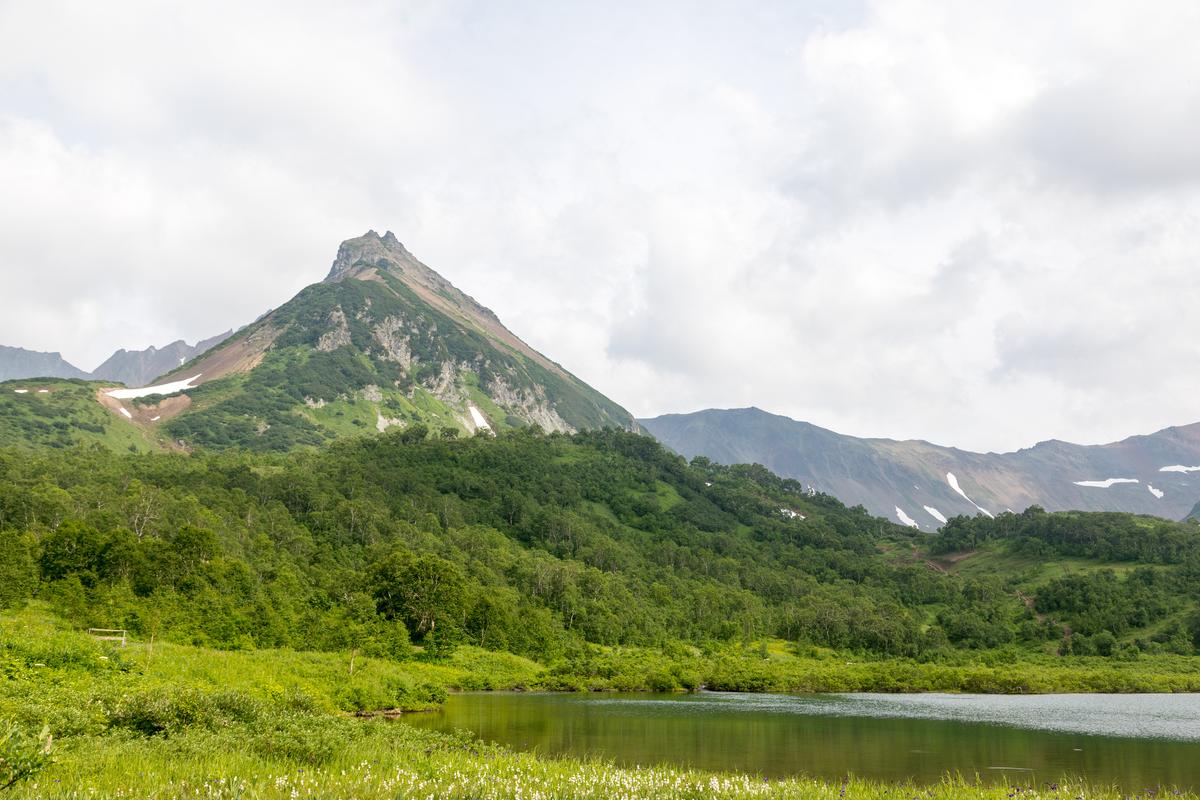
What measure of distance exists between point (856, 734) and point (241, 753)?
4947 cm

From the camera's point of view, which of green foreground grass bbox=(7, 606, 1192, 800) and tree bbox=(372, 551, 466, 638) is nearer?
green foreground grass bbox=(7, 606, 1192, 800)

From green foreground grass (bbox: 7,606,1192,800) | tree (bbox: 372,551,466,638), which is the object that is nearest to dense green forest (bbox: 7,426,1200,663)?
tree (bbox: 372,551,466,638)

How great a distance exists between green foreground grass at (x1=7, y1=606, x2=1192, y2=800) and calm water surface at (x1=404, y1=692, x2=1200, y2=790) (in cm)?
872

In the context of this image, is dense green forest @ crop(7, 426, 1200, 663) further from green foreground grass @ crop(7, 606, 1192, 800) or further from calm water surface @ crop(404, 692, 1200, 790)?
green foreground grass @ crop(7, 606, 1192, 800)

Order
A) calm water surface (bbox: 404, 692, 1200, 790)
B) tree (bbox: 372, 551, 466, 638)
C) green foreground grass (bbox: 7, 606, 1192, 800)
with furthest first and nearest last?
tree (bbox: 372, 551, 466, 638)
calm water surface (bbox: 404, 692, 1200, 790)
green foreground grass (bbox: 7, 606, 1192, 800)

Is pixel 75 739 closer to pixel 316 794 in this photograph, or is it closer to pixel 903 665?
pixel 316 794

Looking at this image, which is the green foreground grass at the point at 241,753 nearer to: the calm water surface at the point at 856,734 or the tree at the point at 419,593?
the calm water surface at the point at 856,734

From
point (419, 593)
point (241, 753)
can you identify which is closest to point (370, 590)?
point (419, 593)

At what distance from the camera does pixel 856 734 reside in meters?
60.3

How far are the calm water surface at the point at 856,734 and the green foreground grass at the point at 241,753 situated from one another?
872cm

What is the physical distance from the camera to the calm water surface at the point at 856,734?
44062 mm

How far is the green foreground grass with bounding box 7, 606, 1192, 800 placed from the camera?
64.1 ft

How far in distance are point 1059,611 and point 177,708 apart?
8063 inches

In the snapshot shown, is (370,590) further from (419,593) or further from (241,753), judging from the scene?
(241,753)
